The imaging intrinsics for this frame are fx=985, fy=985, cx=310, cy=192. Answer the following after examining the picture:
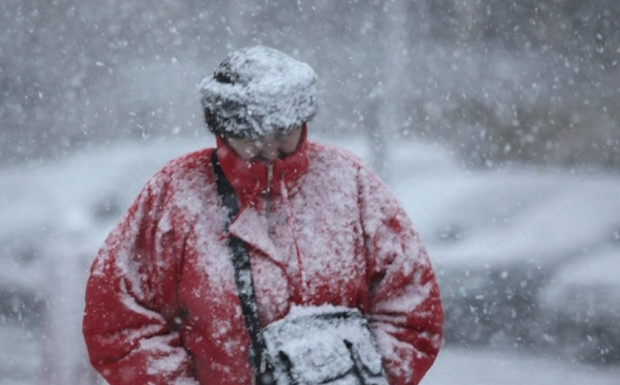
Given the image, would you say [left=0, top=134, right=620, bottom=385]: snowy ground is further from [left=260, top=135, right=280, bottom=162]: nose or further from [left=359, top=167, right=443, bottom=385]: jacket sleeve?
[left=260, top=135, right=280, bottom=162]: nose

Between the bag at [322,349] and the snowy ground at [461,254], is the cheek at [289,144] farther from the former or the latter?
the snowy ground at [461,254]

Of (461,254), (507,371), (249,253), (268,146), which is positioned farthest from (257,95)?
(461,254)

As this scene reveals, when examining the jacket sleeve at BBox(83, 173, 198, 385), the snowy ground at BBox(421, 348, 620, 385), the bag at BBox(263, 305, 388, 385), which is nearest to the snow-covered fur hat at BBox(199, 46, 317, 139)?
the jacket sleeve at BBox(83, 173, 198, 385)

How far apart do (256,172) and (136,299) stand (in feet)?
1.50

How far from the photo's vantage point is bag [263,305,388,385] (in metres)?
2.38

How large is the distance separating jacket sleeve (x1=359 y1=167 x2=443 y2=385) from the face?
251mm

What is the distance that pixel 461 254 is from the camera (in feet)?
18.3

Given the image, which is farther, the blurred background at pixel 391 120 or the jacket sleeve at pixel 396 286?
the blurred background at pixel 391 120

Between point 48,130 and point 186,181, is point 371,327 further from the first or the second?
point 48,130

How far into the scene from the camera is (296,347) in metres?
2.39

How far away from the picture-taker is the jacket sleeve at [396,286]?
253 centimetres

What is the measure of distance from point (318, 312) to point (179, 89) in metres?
3.81

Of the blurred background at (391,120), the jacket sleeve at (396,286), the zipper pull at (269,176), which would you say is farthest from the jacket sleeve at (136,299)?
the blurred background at (391,120)

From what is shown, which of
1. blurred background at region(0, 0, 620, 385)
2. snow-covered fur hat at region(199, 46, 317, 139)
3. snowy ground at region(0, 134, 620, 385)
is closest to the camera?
snow-covered fur hat at region(199, 46, 317, 139)
